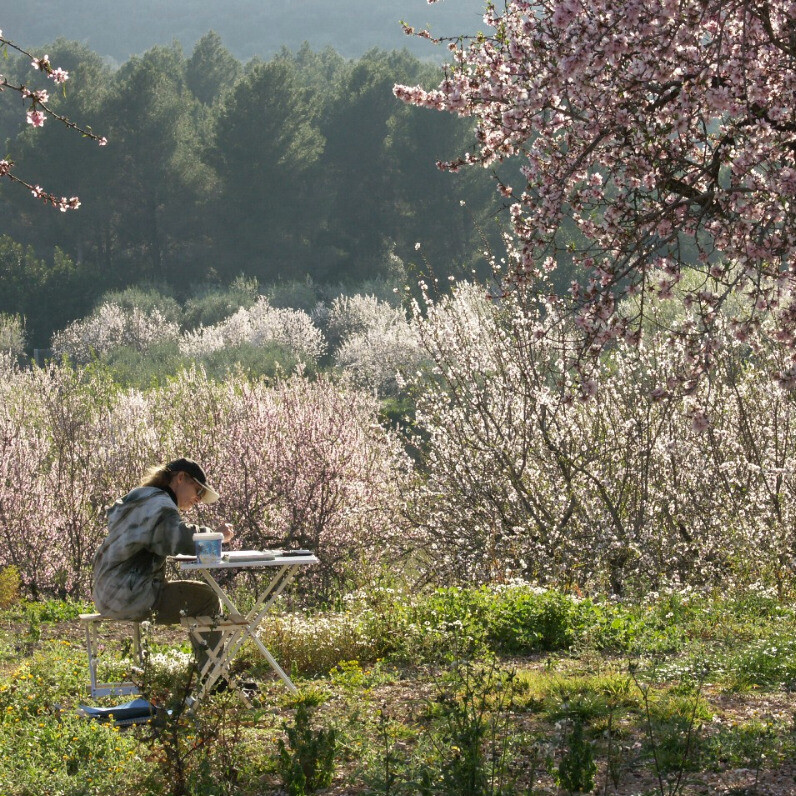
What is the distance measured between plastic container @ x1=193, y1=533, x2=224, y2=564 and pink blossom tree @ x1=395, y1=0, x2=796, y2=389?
2.06 m

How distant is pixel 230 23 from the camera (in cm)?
17212

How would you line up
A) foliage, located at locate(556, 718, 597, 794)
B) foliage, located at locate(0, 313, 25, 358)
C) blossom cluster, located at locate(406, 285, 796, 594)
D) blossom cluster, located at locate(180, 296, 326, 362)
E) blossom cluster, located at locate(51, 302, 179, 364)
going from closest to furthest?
foliage, located at locate(556, 718, 597, 794) < blossom cluster, located at locate(406, 285, 796, 594) < foliage, located at locate(0, 313, 25, 358) < blossom cluster, located at locate(180, 296, 326, 362) < blossom cluster, located at locate(51, 302, 179, 364)

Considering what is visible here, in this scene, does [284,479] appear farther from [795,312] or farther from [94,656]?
[795,312]

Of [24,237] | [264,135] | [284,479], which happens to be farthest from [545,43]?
[24,237]

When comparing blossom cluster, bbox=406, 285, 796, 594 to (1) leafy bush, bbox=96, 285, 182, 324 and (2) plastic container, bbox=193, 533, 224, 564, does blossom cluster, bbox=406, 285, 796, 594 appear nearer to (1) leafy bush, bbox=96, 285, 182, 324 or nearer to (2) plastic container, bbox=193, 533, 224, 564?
(2) plastic container, bbox=193, 533, 224, 564

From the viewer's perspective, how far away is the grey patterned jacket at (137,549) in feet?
18.5

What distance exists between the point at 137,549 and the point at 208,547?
1.24 ft

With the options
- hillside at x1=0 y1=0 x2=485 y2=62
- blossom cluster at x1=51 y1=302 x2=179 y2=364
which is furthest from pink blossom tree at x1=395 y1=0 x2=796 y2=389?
hillside at x1=0 y1=0 x2=485 y2=62

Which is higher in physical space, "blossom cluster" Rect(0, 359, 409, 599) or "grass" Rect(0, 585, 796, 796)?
"blossom cluster" Rect(0, 359, 409, 599)

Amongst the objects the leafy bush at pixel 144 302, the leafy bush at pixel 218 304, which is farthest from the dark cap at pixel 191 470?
the leafy bush at pixel 144 302

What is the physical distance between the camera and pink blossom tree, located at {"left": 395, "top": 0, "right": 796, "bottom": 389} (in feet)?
15.6

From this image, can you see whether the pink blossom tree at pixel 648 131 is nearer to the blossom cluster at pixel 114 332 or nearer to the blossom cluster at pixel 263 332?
the blossom cluster at pixel 263 332

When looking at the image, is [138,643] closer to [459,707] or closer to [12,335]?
[459,707]

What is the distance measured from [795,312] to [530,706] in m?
2.32
